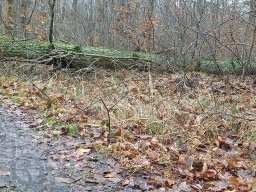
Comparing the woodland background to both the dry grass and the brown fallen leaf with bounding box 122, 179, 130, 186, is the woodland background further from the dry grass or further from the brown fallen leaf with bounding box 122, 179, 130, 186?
the brown fallen leaf with bounding box 122, 179, 130, 186

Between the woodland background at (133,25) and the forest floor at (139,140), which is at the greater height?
the woodland background at (133,25)

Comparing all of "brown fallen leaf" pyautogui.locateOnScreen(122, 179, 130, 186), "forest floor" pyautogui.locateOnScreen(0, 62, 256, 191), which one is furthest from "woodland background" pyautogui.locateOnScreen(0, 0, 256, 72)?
"brown fallen leaf" pyautogui.locateOnScreen(122, 179, 130, 186)

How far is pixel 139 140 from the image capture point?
5086 millimetres

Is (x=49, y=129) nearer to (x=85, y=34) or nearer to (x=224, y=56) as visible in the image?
(x=224, y=56)

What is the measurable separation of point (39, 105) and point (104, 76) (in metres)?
3.92

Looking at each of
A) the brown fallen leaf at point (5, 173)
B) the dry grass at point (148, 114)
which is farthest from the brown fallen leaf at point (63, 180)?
the dry grass at point (148, 114)

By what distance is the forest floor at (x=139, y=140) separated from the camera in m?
3.97

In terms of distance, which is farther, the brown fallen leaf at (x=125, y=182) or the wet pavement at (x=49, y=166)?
the brown fallen leaf at (x=125, y=182)

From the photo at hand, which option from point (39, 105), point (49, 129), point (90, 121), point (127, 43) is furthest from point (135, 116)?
point (127, 43)

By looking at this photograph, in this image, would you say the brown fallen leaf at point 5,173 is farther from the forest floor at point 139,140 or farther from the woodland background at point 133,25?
the woodland background at point 133,25

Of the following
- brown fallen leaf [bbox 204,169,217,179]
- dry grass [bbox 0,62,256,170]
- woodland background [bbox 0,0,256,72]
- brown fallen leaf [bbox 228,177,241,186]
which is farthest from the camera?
woodland background [bbox 0,0,256,72]

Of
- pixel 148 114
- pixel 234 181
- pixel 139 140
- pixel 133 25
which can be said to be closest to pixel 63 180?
pixel 139 140

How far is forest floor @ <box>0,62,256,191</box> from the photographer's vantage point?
397 centimetres

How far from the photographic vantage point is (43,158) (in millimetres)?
4363
